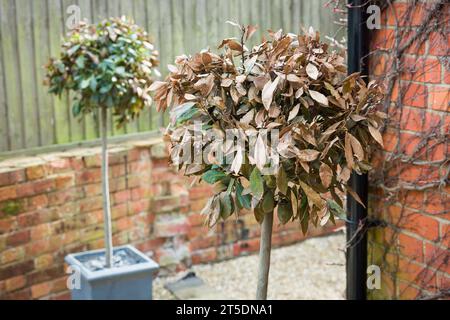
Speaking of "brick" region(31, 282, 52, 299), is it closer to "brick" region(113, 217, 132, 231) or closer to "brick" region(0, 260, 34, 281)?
"brick" region(0, 260, 34, 281)

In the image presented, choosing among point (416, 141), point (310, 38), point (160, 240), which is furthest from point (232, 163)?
point (160, 240)

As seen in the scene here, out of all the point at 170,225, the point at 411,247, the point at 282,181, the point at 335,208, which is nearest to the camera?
the point at 282,181

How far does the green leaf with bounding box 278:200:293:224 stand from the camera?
7.87ft

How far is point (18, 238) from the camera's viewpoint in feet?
13.9

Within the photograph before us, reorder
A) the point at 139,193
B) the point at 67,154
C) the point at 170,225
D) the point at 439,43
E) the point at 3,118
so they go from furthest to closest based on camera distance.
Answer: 1. the point at 170,225
2. the point at 139,193
3. the point at 67,154
4. the point at 3,118
5. the point at 439,43

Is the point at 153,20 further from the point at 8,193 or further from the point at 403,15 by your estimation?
the point at 403,15

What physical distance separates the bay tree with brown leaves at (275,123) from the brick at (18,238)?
2133 millimetres

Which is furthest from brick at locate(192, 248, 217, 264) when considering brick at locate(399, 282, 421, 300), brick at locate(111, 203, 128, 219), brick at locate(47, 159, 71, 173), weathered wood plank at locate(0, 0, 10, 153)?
brick at locate(399, 282, 421, 300)

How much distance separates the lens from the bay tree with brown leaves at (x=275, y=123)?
222 cm

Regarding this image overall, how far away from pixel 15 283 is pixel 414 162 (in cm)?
257

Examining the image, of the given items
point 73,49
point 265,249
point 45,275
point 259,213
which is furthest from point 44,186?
point 259,213

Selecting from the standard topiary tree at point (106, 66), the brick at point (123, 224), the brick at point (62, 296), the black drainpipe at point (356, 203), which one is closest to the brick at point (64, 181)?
the brick at point (123, 224)

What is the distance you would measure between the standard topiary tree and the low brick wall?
60 cm

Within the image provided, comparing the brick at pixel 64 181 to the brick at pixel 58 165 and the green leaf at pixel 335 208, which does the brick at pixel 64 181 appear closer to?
the brick at pixel 58 165
